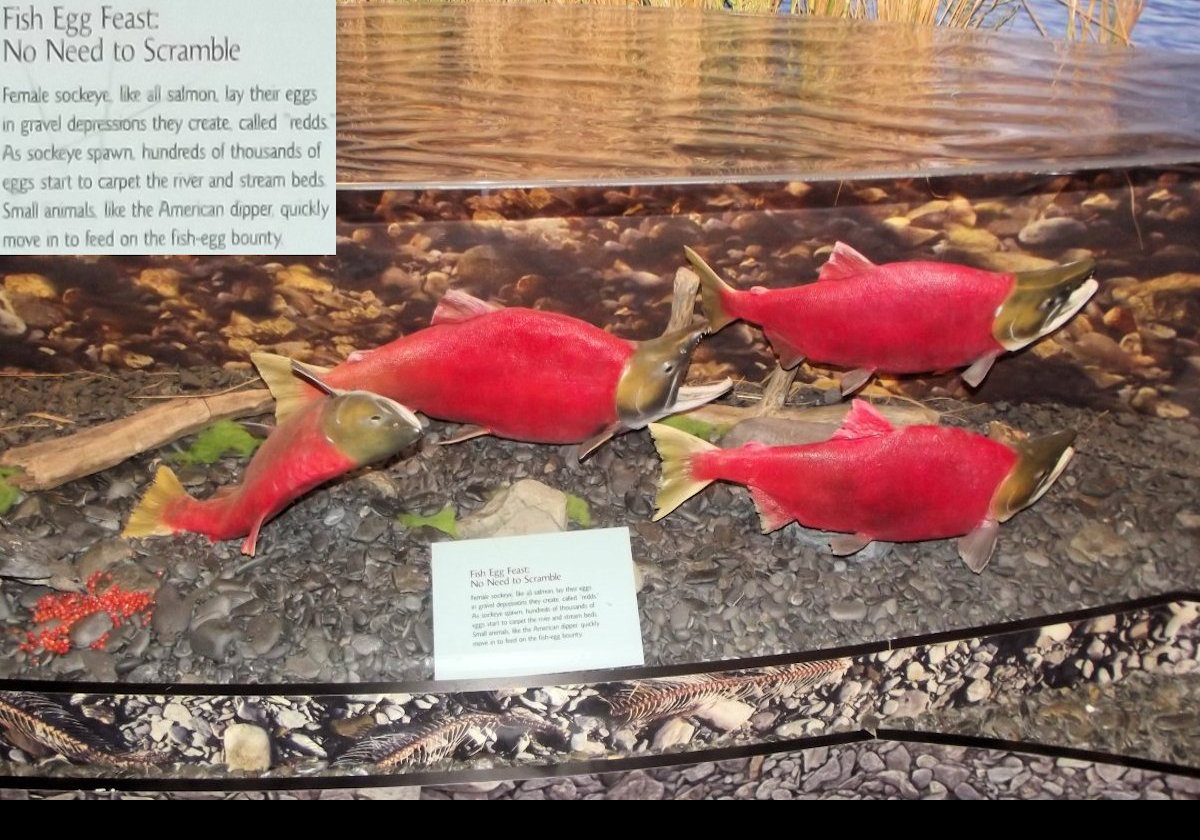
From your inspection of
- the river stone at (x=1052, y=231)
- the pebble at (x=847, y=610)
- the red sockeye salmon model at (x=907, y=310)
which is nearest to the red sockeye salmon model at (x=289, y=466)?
the red sockeye salmon model at (x=907, y=310)

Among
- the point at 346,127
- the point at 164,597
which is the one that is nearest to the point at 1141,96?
the point at 346,127

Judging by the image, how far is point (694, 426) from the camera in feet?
4.25

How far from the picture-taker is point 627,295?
1.26 meters

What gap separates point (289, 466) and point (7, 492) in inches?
17.2

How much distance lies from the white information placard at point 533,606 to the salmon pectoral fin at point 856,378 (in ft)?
1.15

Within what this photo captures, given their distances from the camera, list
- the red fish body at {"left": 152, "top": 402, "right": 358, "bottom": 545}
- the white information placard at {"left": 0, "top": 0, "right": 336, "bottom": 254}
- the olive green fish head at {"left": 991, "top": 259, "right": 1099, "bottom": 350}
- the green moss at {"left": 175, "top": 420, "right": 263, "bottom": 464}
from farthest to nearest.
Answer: the green moss at {"left": 175, "top": 420, "right": 263, "bottom": 464} → the olive green fish head at {"left": 991, "top": 259, "right": 1099, "bottom": 350} → the red fish body at {"left": 152, "top": 402, "right": 358, "bottom": 545} → the white information placard at {"left": 0, "top": 0, "right": 336, "bottom": 254}

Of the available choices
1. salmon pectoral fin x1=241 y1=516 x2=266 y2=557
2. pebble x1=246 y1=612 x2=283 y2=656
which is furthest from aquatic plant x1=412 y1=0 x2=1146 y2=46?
pebble x1=246 y1=612 x2=283 y2=656

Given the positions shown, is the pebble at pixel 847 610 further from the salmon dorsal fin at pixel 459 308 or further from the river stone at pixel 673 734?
the salmon dorsal fin at pixel 459 308

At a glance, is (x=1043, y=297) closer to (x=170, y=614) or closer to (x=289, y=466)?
(x=289, y=466)

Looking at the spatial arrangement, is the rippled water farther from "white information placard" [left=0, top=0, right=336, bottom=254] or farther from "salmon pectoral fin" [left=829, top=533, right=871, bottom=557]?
"salmon pectoral fin" [left=829, top=533, right=871, bottom=557]

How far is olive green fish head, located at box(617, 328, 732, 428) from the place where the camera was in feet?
3.72

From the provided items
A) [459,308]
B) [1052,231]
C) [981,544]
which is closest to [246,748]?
[459,308]

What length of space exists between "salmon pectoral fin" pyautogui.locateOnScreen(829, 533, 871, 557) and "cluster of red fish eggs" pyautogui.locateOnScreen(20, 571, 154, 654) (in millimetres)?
804
